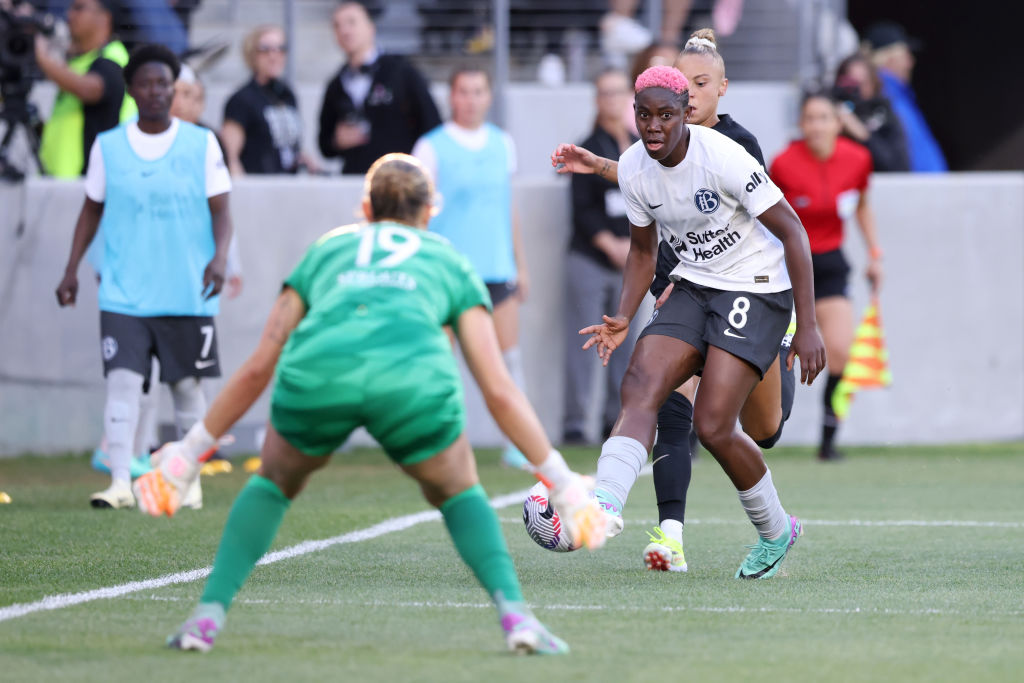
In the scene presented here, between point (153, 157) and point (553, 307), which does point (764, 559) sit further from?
point (553, 307)

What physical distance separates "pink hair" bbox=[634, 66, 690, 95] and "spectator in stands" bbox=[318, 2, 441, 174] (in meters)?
5.78

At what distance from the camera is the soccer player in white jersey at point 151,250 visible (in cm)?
831

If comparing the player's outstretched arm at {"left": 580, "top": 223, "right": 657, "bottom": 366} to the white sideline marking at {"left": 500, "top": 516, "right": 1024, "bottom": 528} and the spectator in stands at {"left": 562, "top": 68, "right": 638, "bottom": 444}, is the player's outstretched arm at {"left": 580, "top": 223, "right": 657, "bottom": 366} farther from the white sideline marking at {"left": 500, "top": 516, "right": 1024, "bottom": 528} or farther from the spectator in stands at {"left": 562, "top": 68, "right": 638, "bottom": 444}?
the spectator in stands at {"left": 562, "top": 68, "right": 638, "bottom": 444}

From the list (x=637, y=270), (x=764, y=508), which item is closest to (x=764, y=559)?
(x=764, y=508)

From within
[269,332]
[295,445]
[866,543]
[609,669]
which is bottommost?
[866,543]

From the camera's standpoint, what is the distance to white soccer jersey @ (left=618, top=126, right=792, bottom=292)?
593 cm

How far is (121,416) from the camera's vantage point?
8320mm

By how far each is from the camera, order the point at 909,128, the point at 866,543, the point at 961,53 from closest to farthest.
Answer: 1. the point at 866,543
2. the point at 909,128
3. the point at 961,53

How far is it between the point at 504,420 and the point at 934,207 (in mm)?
8611

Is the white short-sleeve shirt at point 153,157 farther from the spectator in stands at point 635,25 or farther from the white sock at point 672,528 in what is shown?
the spectator in stands at point 635,25

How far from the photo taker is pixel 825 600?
563 cm

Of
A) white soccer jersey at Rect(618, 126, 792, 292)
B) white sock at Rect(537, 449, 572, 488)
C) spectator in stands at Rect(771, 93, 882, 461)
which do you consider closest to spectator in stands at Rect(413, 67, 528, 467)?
spectator in stands at Rect(771, 93, 882, 461)

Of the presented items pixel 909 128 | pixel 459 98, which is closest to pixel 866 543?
pixel 459 98

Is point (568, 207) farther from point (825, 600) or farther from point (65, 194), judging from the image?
point (825, 600)
